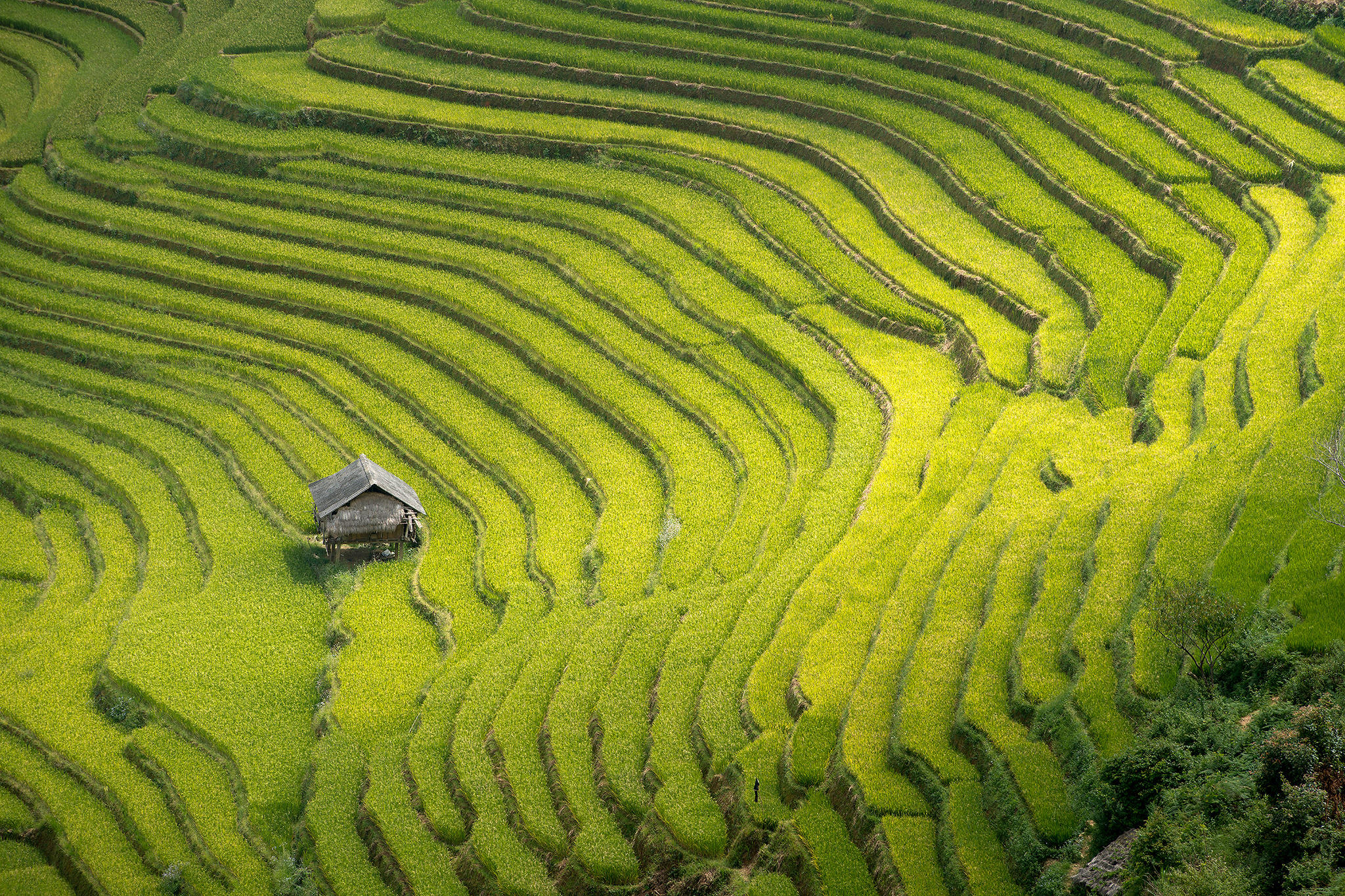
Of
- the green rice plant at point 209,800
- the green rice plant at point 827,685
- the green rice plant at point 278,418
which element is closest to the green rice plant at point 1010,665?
the green rice plant at point 827,685

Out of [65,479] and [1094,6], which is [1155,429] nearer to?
[1094,6]

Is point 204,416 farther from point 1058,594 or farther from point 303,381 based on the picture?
point 1058,594

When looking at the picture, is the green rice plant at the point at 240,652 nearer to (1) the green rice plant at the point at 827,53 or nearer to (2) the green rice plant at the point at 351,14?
(1) the green rice plant at the point at 827,53

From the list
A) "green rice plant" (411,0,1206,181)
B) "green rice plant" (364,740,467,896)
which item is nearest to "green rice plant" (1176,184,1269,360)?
"green rice plant" (411,0,1206,181)

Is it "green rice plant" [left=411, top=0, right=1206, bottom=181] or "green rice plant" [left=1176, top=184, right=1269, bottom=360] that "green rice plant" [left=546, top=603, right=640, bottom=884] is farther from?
"green rice plant" [left=411, top=0, right=1206, bottom=181]

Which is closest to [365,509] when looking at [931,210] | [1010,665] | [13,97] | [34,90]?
[1010,665]

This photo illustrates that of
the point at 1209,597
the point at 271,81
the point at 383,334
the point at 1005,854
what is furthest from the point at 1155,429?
the point at 271,81

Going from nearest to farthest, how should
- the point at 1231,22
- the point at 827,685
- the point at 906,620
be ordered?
the point at 827,685 < the point at 906,620 < the point at 1231,22
